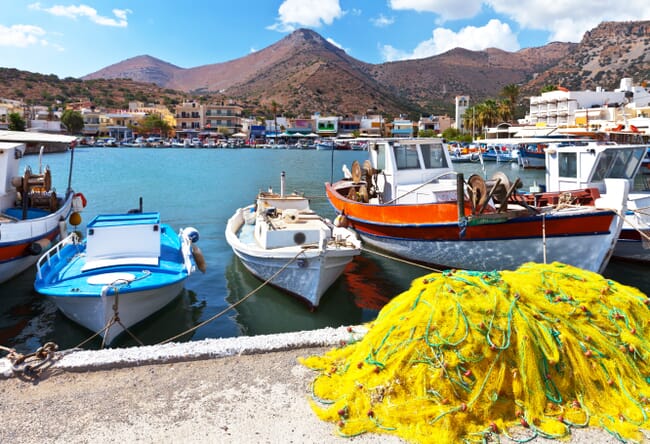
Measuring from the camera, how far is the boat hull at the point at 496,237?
944 centimetres

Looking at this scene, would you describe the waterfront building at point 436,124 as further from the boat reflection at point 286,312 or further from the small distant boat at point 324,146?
the boat reflection at point 286,312

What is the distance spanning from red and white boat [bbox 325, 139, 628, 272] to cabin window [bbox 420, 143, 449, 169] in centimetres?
3

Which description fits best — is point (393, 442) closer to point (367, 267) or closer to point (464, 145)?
point (367, 267)

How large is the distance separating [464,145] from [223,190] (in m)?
44.8

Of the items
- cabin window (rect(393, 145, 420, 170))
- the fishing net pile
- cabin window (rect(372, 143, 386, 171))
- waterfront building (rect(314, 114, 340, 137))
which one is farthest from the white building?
the fishing net pile

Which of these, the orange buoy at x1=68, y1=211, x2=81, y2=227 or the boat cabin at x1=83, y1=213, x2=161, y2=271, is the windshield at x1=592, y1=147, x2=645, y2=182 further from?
the orange buoy at x1=68, y1=211, x2=81, y2=227

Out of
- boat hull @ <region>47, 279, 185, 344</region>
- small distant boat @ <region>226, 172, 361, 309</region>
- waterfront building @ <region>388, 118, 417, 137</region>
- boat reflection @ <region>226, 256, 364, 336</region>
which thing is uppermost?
waterfront building @ <region>388, 118, 417, 137</region>

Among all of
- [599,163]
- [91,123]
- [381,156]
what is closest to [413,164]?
[381,156]

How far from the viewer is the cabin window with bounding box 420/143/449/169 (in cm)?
1370

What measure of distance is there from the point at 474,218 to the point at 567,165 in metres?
4.95

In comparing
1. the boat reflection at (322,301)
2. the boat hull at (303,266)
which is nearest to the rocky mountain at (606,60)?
the boat reflection at (322,301)

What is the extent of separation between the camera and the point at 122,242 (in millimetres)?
9219

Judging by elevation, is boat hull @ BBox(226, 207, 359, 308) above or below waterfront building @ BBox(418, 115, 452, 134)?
below

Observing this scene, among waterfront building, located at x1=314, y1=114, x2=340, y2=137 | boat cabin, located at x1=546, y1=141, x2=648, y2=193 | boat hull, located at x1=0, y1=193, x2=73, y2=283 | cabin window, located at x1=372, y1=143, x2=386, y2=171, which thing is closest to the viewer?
boat hull, located at x1=0, y1=193, x2=73, y2=283
